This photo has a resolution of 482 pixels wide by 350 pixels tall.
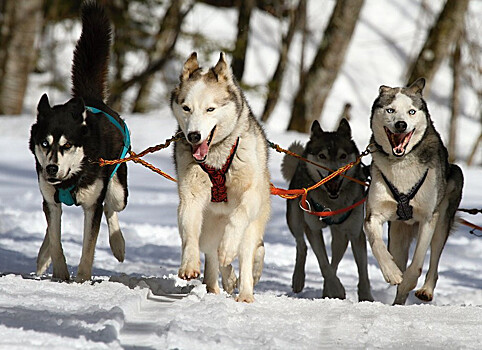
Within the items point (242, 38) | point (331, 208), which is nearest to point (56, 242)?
point (331, 208)

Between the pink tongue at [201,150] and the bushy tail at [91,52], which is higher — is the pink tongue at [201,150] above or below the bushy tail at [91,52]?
below

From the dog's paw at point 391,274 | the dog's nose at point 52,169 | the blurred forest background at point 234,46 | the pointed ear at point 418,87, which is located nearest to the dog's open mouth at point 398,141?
the pointed ear at point 418,87

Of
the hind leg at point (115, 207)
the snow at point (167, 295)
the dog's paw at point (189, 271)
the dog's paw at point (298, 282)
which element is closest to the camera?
the snow at point (167, 295)

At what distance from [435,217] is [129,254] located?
341 centimetres

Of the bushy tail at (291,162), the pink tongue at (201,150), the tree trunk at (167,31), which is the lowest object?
the pink tongue at (201,150)

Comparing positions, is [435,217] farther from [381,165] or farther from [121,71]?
[121,71]

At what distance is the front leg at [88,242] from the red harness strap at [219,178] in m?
0.88

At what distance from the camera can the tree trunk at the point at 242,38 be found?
49.4ft

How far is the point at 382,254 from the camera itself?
4719 mm

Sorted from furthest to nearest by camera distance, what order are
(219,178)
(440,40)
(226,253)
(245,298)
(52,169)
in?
1. (440,40)
2. (52,169)
3. (219,178)
4. (245,298)
5. (226,253)

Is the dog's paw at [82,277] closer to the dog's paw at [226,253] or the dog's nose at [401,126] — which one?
the dog's paw at [226,253]

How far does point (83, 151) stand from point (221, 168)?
38.7 inches

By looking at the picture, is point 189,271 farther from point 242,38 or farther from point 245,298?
point 242,38

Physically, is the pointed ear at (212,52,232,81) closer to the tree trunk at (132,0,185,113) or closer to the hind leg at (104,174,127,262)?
the hind leg at (104,174,127,262)
